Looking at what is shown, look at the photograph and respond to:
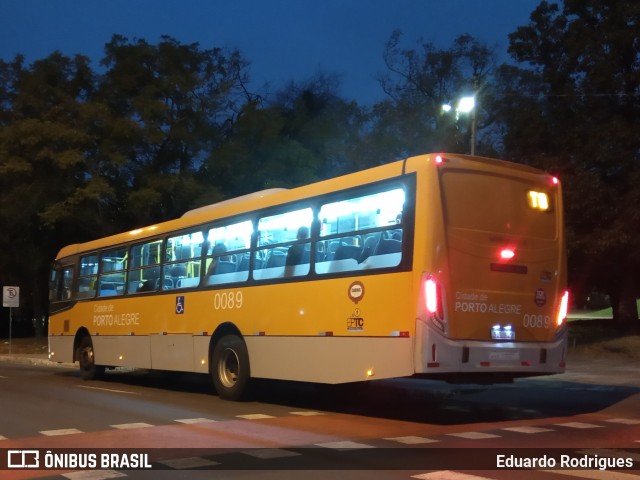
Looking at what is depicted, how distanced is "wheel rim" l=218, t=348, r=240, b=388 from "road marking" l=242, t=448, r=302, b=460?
4684 millimetres

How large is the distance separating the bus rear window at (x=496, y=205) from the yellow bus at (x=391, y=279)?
0.8 inches

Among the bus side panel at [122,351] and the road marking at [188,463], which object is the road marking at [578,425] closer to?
the road marking at [188,463]

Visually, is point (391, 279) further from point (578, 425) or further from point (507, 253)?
point (578, 425)

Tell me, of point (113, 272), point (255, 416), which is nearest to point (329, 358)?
point (255, 416)

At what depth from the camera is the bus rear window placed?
9852 millimetres

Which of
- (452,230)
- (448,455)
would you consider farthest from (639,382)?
(448,455)

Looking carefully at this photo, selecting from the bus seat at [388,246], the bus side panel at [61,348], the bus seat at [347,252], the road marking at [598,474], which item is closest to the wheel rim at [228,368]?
the bus seat at [347,252]

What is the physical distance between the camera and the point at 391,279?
32.0 feet

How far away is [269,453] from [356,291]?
9.58 feet

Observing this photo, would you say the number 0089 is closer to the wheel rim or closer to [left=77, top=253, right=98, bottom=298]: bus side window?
the wheel rim

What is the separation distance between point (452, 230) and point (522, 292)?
153 cm

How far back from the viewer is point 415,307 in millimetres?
9367

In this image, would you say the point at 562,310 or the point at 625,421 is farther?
the point at 562,310

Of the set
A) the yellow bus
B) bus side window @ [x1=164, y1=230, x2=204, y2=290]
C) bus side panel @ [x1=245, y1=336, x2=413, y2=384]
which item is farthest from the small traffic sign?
bus side panel @ [x1=245, y1=336, x2=413, y2=384]
